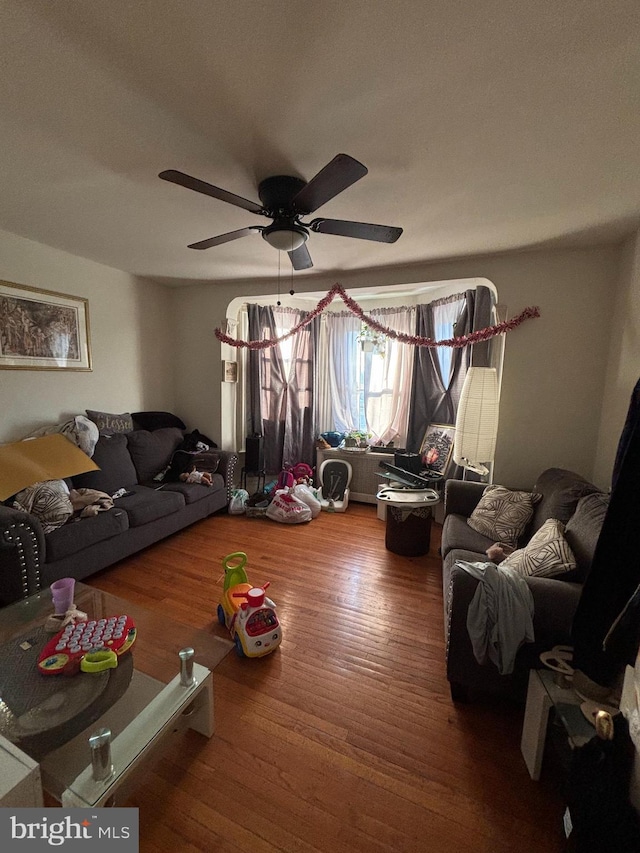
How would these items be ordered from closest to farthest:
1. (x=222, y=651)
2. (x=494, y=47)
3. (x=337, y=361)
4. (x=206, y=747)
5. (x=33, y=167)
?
(x=494, y=47) → (x=206, y=747) → (x=222, y=651) → (x=33, y=167) → (x=337, y=361)

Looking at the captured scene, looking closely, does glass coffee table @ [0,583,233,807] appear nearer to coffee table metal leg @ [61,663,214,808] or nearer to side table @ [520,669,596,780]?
coffee table metal leg @ [61,663,214,808]

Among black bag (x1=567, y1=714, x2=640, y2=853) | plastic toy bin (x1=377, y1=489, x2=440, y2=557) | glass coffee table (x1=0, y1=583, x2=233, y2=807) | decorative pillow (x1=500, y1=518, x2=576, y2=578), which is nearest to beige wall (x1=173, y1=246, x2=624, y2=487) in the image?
plastic toy bin (x1=377, y1=489, x2=440, y2=557)

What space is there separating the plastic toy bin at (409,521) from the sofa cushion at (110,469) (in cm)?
227

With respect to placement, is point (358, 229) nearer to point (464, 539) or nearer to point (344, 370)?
point (464, 539)

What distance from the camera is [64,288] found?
9.73 ft

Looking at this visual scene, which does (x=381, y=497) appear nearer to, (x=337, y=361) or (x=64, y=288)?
(x=337, y=361)

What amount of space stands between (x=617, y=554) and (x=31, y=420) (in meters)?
3.82

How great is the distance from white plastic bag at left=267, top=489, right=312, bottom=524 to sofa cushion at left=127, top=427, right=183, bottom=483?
118 centimetres

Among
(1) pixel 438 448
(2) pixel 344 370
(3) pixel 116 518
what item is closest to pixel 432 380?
(1) pixel 438 448

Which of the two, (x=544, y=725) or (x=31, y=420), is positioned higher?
(x=31, y=420)

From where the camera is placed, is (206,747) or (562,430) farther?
(562,430)

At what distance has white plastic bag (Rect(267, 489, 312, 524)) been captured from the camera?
348cm

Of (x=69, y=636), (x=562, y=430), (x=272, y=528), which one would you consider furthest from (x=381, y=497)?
(x=69, y=636)

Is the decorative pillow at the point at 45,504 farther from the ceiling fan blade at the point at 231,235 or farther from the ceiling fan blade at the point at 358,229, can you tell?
the ceiling fan blade at the point at 358,229
